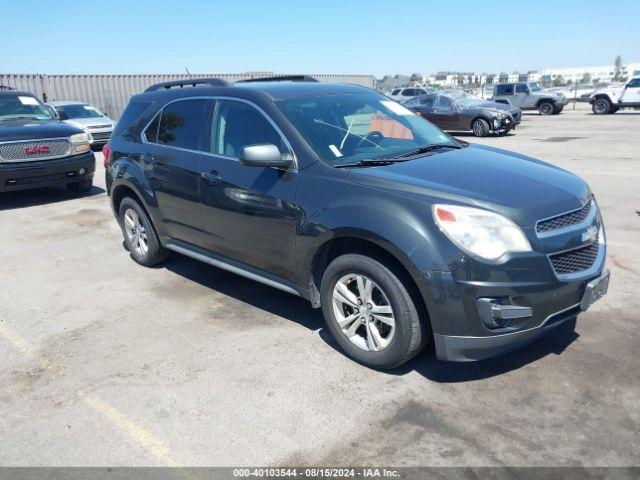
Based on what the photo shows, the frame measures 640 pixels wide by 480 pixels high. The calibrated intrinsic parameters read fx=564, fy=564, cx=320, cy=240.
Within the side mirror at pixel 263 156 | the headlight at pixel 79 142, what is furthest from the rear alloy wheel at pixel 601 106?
the side mirror at pixel 263 156

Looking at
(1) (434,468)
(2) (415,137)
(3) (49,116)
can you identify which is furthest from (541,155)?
(1) (434,468)

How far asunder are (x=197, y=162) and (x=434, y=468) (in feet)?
10.1

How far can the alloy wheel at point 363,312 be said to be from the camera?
3533mm

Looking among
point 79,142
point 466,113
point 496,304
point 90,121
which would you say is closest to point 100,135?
point 90,121

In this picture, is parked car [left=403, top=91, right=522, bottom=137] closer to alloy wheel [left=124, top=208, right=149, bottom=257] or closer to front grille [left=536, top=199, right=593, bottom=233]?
alloy wheel [left=124, top=208, right=149, bottom=257]

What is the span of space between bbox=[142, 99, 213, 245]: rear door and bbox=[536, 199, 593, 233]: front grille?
275 centimetres

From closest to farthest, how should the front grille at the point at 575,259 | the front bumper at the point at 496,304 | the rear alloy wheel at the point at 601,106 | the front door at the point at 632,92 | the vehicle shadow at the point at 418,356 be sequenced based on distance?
the front bumper at the point at 496,304
the front grille at the point at 575,259
the vehicle shadow at the point at 418,356
the front door at the point at 632,92
the rear alloy wheel at the point at 601,106

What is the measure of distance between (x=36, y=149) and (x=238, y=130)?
634 centimetres

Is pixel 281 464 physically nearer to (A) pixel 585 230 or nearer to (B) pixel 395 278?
(B) pixel 395 278

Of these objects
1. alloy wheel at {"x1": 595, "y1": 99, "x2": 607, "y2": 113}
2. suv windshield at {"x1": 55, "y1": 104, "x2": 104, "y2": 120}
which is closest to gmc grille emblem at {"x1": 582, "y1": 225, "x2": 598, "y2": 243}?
suv windshield at {"x1": 55, "y1": 104, "x2": 104, "y2": 120}

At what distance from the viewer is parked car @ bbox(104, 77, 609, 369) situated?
10.4 feet

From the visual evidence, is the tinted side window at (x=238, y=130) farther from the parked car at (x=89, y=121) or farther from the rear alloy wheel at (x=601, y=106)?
the rear alloy wheel at (x=601, y=106)

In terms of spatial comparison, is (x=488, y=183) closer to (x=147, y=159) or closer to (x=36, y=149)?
(x=147, y=159)

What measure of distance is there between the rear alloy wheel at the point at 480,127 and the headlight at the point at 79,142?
13272 millimetres
